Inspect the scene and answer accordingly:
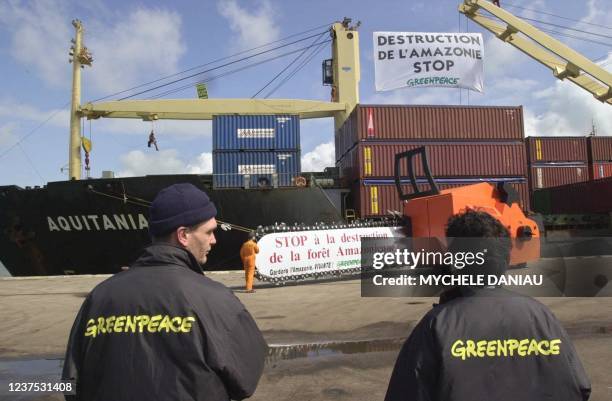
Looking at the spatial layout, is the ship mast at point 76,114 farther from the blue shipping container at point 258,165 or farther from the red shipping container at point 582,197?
the red shipping container at point 582,197

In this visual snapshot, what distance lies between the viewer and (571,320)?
7.25 metres

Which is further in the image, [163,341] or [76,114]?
[76,114]

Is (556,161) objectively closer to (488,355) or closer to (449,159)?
(449,159)

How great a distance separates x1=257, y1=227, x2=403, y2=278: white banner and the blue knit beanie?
1012 cm

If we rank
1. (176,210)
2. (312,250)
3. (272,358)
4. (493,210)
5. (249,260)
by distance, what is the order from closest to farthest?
(176,210)
(272,358)
(493,210)
(249,260)
(312,250)

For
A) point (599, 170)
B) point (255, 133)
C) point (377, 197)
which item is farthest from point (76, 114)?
point (599, 170)

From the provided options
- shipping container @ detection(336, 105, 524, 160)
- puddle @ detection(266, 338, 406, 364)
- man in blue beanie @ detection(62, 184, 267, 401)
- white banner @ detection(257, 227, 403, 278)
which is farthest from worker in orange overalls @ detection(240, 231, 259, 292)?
man in blue beanie @ detection(62, 184, 267, 401)

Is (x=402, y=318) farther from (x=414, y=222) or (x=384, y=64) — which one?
(x=384, y=64)

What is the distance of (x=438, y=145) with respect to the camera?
Answer: 18188 mm

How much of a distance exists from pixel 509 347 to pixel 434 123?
57.3 ft

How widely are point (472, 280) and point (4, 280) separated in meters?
16.5

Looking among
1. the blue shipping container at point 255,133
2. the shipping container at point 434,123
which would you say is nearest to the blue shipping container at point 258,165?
the blue shipping container at point 255,133

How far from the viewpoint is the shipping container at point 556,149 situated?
23.1 meters

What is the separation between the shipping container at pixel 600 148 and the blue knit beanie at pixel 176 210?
26.2 m
